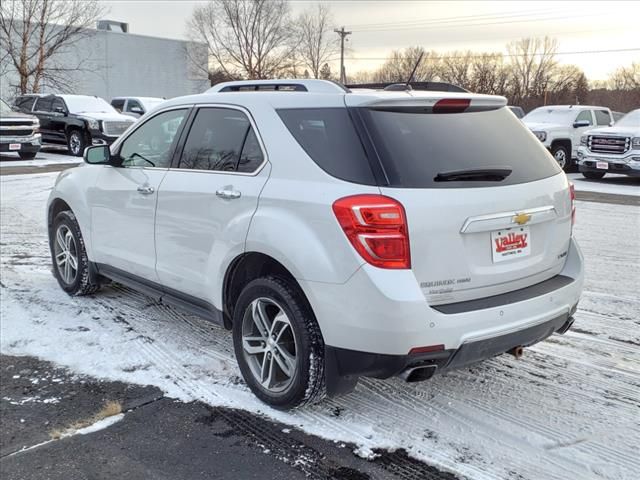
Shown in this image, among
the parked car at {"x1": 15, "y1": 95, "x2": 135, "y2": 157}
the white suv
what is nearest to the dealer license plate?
the white suv

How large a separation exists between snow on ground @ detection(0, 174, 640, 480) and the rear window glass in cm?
131

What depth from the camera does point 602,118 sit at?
19500 millimetres

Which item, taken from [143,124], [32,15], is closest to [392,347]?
[143,124]

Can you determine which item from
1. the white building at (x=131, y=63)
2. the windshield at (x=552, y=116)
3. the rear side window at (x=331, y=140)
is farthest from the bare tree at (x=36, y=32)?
the rear side window at (x=331, y=140)

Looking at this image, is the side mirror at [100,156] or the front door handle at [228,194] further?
the side mirror at [100,156]

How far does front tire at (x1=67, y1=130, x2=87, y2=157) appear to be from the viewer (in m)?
18.8

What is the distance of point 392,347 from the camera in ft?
9.75

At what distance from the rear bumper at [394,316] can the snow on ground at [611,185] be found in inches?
442

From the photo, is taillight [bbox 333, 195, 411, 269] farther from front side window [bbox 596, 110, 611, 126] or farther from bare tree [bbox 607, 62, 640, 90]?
bare tree [bbox 607, 62, 640, 90]

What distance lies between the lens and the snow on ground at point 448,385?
316 cm

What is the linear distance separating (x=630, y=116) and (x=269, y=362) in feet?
51.1

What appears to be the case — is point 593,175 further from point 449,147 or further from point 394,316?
point 394,316

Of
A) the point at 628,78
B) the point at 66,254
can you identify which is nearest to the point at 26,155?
the point at 66,254

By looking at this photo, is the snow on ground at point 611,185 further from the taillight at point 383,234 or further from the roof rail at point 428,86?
the taillight at point 383,234
